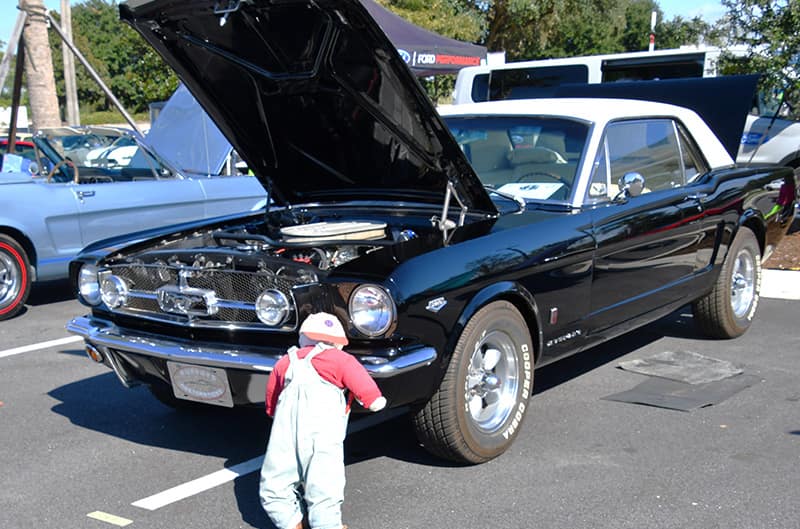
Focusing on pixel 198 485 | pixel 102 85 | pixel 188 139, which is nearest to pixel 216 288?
pixel 198 485

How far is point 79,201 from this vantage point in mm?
8555

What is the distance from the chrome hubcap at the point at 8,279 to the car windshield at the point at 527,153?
4542 mm

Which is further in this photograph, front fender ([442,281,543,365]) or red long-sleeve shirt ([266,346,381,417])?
front fender ([442,281,543,365])

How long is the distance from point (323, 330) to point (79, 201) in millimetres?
5628

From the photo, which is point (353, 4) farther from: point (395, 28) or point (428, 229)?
point (395, 28)

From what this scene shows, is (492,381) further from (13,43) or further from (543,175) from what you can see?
(13,43)

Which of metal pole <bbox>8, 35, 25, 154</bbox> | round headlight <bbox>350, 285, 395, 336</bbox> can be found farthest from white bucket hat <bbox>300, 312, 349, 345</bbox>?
metal pole <bbox>8, 35, 25, 154</bbox>

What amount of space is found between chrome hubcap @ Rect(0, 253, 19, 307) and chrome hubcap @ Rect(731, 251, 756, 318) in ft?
19.7

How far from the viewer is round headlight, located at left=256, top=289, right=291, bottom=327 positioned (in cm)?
404

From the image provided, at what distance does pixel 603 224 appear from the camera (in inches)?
201

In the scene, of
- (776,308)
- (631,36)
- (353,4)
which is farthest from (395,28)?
(631,36)

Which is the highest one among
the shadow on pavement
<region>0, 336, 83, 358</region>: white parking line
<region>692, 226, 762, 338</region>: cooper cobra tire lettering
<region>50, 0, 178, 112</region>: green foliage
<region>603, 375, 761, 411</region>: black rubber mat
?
<region>50, 0, 178, 112</region>: green foliage

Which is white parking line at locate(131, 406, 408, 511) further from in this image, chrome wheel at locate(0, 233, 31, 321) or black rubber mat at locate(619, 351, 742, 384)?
chrome wheel at locate(0, 233, 31, 321)

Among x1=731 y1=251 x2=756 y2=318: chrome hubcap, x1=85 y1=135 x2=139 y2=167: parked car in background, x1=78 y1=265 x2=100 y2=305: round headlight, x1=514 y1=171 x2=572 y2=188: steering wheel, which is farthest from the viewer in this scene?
x1=85 y1=135 x2=139 y2=167: parked car in background
